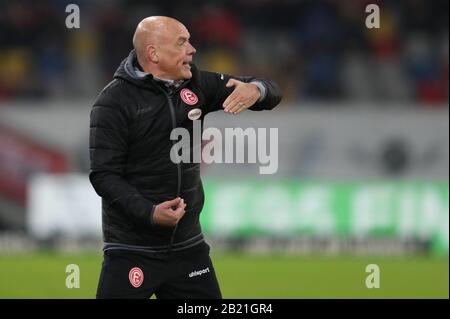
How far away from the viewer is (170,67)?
6.37 meters

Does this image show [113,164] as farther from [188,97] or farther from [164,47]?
[164,47]

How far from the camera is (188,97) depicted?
6.46 m

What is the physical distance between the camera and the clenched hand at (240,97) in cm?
632

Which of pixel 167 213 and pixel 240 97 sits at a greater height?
pixel 240 97

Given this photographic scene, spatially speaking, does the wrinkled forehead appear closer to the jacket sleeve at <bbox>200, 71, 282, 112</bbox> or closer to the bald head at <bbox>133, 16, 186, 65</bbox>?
the bald head at <bbox>133, 16, 186, 65</bbox>

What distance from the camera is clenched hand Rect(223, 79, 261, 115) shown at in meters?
6.32

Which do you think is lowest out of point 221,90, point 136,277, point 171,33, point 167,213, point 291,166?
point 136,277

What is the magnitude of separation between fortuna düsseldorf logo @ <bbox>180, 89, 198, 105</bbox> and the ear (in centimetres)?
27

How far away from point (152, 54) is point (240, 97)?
1.95ft

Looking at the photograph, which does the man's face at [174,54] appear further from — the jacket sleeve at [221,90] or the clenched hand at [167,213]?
the clenched hand at [167,213]

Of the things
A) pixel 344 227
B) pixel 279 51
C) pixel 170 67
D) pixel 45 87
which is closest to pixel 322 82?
pixel 279 51

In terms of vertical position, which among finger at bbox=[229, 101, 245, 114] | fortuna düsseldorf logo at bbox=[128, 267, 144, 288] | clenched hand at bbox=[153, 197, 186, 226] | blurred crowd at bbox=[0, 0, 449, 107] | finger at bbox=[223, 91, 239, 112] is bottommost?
fortuna düsseldorf logo at bbox=[128, 267, 144, 288]

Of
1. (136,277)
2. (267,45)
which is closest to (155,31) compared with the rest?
(136,277)

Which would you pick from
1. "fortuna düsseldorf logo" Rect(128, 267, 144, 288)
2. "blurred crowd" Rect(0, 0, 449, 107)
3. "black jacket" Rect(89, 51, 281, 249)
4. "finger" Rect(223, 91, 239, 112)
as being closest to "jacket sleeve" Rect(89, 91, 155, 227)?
"black jacket" Rect(89, 51, 281, 249)
